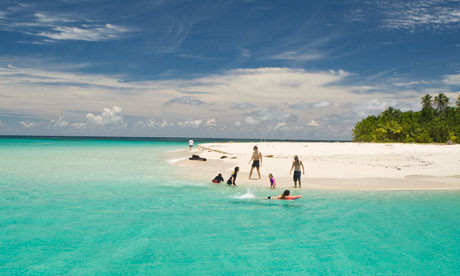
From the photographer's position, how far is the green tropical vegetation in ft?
285

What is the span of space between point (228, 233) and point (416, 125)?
96734mm

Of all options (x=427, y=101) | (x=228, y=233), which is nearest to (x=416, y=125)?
(x=427, y=101)

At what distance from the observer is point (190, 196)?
19.0 metres

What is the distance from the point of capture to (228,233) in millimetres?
12125

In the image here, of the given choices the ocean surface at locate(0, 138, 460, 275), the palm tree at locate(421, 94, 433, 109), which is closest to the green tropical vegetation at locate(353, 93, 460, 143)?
the palm tree at locate(421, 94, 433, 109)

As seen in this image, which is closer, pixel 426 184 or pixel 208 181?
pixel 426 184

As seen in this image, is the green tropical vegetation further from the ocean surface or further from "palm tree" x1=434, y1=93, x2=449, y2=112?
the ocean surface

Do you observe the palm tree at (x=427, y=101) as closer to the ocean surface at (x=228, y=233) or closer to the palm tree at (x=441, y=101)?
the palm tree at (x=441, y=101)

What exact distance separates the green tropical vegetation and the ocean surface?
78885 mm

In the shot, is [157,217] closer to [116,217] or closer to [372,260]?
[116,217]

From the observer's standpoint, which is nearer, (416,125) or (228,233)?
(228,233)

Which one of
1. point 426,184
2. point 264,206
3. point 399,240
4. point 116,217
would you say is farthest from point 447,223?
point 116,217

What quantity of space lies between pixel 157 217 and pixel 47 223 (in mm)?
4512

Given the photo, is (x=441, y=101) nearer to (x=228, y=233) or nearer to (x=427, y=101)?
(x=427, y=101)
